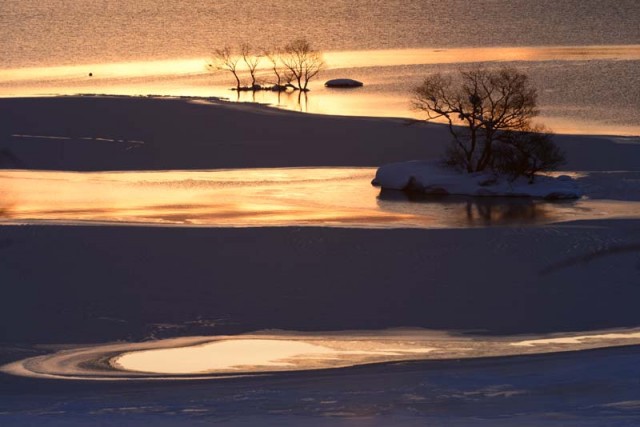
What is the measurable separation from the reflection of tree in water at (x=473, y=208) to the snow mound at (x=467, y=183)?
0.30 m

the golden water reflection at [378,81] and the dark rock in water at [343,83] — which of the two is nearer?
the golden water reflection at [378,81]

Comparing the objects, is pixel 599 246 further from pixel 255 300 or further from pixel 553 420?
pixel 553 420

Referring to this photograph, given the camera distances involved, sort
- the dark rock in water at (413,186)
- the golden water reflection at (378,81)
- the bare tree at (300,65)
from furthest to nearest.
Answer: the bare tree at (300,65) → the golden water reflection at (378,81) → the dark rock in water at (413,186)

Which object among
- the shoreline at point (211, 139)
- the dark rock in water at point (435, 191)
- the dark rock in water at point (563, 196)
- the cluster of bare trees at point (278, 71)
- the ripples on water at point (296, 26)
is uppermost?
the ripples on water at point (296, 26)

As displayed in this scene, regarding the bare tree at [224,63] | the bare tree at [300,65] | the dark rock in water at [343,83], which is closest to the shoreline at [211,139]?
the bare tree at [300,65]

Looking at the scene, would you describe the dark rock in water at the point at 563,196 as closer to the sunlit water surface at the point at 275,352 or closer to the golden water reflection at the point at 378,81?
the sunlit water surface at the point at 275,352

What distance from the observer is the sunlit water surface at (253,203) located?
32.1 meters

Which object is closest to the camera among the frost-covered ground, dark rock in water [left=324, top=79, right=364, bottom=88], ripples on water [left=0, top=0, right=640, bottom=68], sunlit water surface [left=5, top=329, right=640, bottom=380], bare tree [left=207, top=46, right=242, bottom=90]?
the frost-covered ground

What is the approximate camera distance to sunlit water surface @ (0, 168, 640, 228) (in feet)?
105

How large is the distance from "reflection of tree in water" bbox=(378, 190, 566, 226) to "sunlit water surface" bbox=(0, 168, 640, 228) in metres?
0.03

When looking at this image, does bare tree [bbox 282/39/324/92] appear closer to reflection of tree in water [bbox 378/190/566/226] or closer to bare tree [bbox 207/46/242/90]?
bare tree [bbox 207/46/242/90]

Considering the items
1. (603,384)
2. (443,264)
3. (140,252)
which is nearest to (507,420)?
(603,384)

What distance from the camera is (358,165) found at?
43531mm

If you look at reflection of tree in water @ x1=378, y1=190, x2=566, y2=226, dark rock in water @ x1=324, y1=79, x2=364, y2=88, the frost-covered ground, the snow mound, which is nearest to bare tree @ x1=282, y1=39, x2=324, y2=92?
dark rock in water @ x1=324, y1=79, x2=364, y2=88
